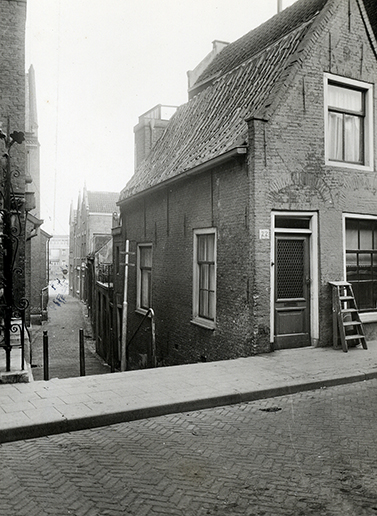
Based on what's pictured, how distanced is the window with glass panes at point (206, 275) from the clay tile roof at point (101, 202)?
115 ft

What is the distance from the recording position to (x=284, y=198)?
928cm

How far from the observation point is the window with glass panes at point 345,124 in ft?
33.3

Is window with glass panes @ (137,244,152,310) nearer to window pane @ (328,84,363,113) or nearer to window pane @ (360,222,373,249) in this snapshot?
window pane @ (360,222,373,249)

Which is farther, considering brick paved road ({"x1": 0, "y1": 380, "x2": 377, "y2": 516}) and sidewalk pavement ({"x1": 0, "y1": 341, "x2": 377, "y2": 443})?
sidewalk pavement ({"x1": 0, "y1": 341, "x2": 377, "y2": 443})

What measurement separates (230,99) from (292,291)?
5.44 meters

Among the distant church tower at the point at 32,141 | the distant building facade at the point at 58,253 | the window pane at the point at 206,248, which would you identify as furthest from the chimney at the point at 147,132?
the distant building facade at the point at 58,253

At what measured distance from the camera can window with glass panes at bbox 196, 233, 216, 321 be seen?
10727 mm

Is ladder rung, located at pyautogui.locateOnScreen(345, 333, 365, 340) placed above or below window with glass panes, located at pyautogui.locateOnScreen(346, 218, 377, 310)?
below

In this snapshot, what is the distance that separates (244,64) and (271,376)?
871 centimetres

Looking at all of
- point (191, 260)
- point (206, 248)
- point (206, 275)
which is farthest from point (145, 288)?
point (206, 248)

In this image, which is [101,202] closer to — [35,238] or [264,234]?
[35,238]

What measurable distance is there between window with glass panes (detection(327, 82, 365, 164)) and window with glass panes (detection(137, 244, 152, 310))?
6515mm

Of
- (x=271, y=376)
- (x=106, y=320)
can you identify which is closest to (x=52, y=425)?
(x=271, y=376)

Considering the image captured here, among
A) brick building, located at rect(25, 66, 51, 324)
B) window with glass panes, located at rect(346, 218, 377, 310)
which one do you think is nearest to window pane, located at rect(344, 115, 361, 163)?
window with glass panes, located at rect(346, 218, 377, 310)
